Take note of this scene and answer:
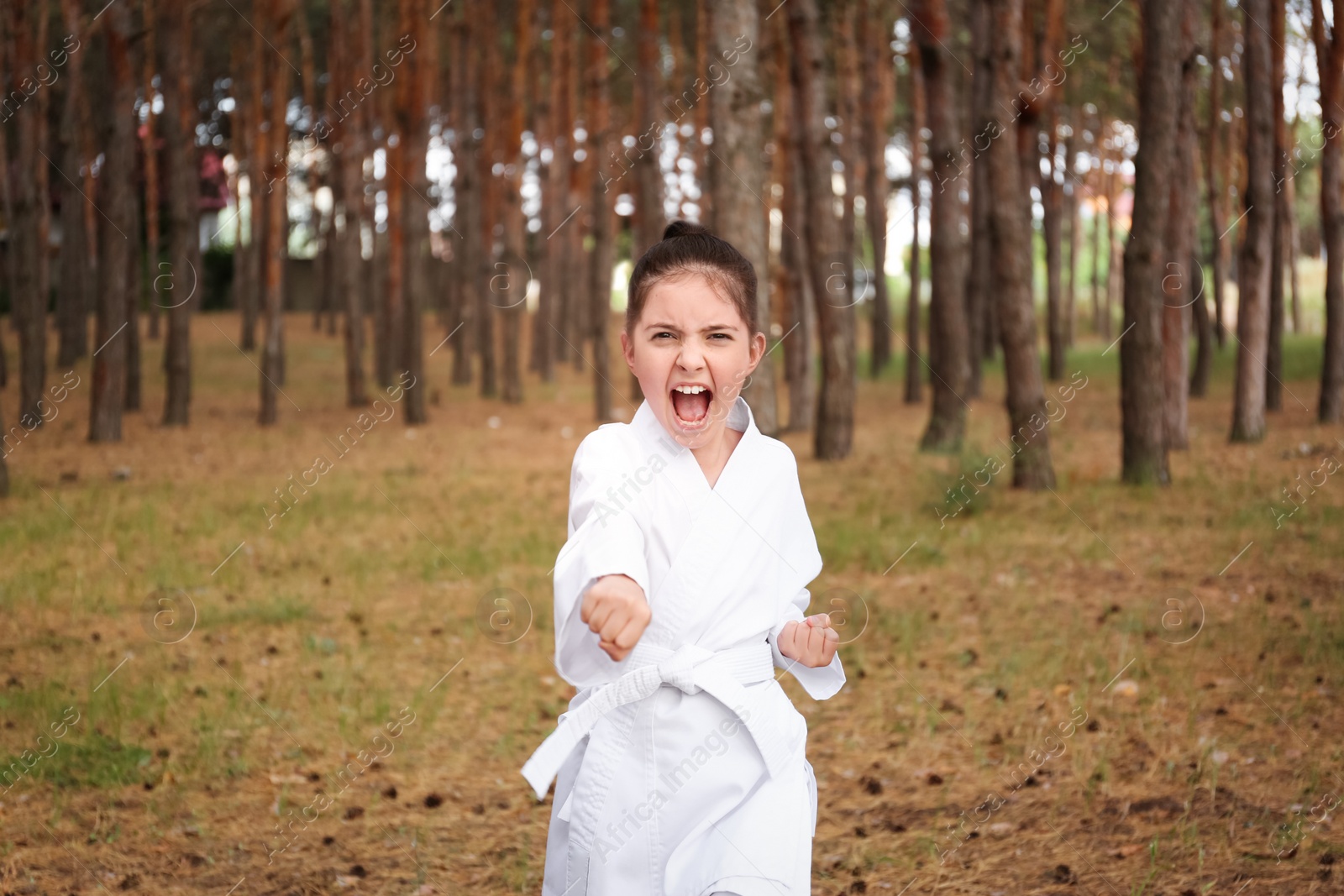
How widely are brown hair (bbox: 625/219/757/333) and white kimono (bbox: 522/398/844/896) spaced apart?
0.28m

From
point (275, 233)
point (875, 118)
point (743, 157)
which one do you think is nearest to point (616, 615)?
point (743, 157)

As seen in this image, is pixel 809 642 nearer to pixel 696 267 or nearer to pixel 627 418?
pixel 696 267

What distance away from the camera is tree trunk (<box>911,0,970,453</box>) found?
1450 cm

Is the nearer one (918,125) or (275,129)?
(275,129)

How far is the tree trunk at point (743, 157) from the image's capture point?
11.4 metres

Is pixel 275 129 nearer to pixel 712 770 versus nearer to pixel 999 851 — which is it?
pixel 999 851

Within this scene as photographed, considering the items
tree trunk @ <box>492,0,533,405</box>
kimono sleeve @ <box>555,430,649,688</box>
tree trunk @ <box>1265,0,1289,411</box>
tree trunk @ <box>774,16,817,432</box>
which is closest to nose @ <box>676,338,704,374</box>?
kimono sleeve @ <box>555,430,649,688</box>

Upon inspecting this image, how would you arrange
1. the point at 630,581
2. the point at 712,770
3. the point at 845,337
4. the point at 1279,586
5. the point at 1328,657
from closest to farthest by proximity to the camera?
the point at 630,581, the point at 712,770, the point at 1328,657, the point at 1279,586, the point at 845,337

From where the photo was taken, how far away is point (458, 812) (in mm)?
5156

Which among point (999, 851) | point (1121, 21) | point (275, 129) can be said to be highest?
point (1121, 21)

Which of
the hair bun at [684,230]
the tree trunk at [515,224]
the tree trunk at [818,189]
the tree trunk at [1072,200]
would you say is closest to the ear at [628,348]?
the hair bun at [684,230]

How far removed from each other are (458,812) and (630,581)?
3293 millimetres

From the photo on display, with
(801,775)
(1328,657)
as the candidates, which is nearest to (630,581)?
(801,775)

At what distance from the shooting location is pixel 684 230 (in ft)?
8.41
